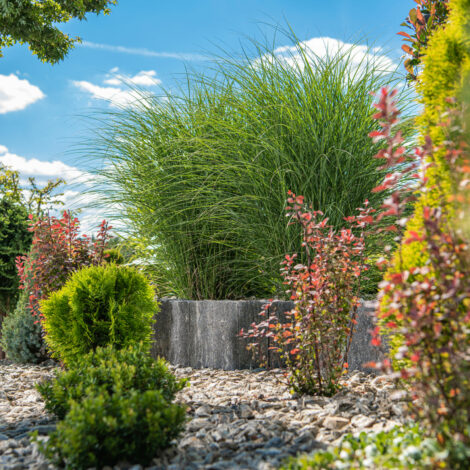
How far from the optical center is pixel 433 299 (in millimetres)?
1812

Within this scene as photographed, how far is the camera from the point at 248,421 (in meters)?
2.62

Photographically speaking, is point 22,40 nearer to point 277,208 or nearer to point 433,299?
point 277,208

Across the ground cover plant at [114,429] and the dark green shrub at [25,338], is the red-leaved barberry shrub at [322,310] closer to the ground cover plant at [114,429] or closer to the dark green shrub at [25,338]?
the ground cover plant at [114,429]

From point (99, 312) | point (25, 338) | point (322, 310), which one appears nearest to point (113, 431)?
point (322, 310)

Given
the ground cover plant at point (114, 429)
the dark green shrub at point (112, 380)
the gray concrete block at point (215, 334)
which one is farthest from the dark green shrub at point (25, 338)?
the ground cover plant at point (114, 429)

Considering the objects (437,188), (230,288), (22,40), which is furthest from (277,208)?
(22,40)

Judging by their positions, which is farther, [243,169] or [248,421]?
[243,169]

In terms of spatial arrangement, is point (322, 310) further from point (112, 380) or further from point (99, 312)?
point (99, 312)

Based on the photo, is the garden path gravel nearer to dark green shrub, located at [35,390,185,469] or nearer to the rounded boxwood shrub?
dark green shrub, located at [35,390,185,469]

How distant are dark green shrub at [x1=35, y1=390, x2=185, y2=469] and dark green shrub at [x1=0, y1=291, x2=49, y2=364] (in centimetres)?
355

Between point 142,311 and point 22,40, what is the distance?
30.4ft

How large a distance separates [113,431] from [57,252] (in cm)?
330

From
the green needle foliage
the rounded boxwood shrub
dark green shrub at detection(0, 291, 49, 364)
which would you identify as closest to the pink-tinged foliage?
the green needle foliage

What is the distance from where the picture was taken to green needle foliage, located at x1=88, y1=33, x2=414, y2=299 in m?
4.18
